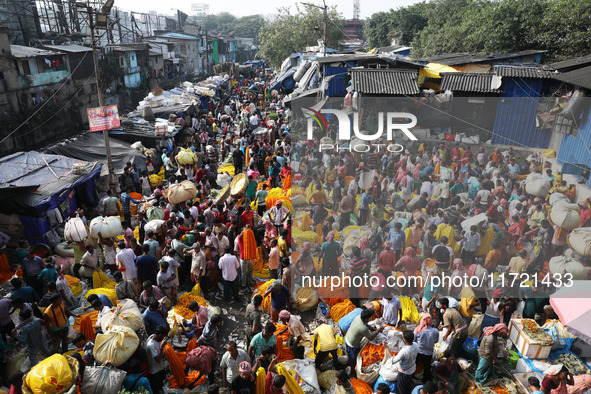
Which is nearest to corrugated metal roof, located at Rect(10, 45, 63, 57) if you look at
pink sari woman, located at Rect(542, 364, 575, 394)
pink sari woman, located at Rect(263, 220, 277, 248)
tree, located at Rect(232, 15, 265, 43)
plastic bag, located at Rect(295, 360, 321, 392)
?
pink sari woman, located at Rect(263, 220, 277, 248)

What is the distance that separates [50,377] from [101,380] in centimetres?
53

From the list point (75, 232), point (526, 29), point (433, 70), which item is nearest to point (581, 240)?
point (75, 232)

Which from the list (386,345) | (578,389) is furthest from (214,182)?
(578,389)

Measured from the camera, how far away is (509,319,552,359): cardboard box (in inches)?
232

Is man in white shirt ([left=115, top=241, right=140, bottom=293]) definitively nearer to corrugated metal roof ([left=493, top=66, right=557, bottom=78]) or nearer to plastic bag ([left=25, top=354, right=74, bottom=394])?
plastic bag ([left=25, top=354, right=74, bottom=394])

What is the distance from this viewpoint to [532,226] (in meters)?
8.62

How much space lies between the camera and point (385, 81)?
14969 millimetres

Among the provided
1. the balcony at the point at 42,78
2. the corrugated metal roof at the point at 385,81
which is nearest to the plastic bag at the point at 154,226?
the corrugated metal roof at the point at 385,81

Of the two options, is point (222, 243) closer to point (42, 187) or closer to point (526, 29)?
point (42, 187)

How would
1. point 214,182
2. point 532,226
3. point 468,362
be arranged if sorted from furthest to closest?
point 214,182 → point 532,226 → point 468,362

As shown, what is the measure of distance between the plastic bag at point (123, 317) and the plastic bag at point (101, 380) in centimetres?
71

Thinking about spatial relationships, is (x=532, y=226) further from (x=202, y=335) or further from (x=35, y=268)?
(x=35, y=268)

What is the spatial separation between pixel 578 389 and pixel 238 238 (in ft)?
18.5

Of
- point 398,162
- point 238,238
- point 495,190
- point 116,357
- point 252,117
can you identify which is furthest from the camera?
point 252,117
